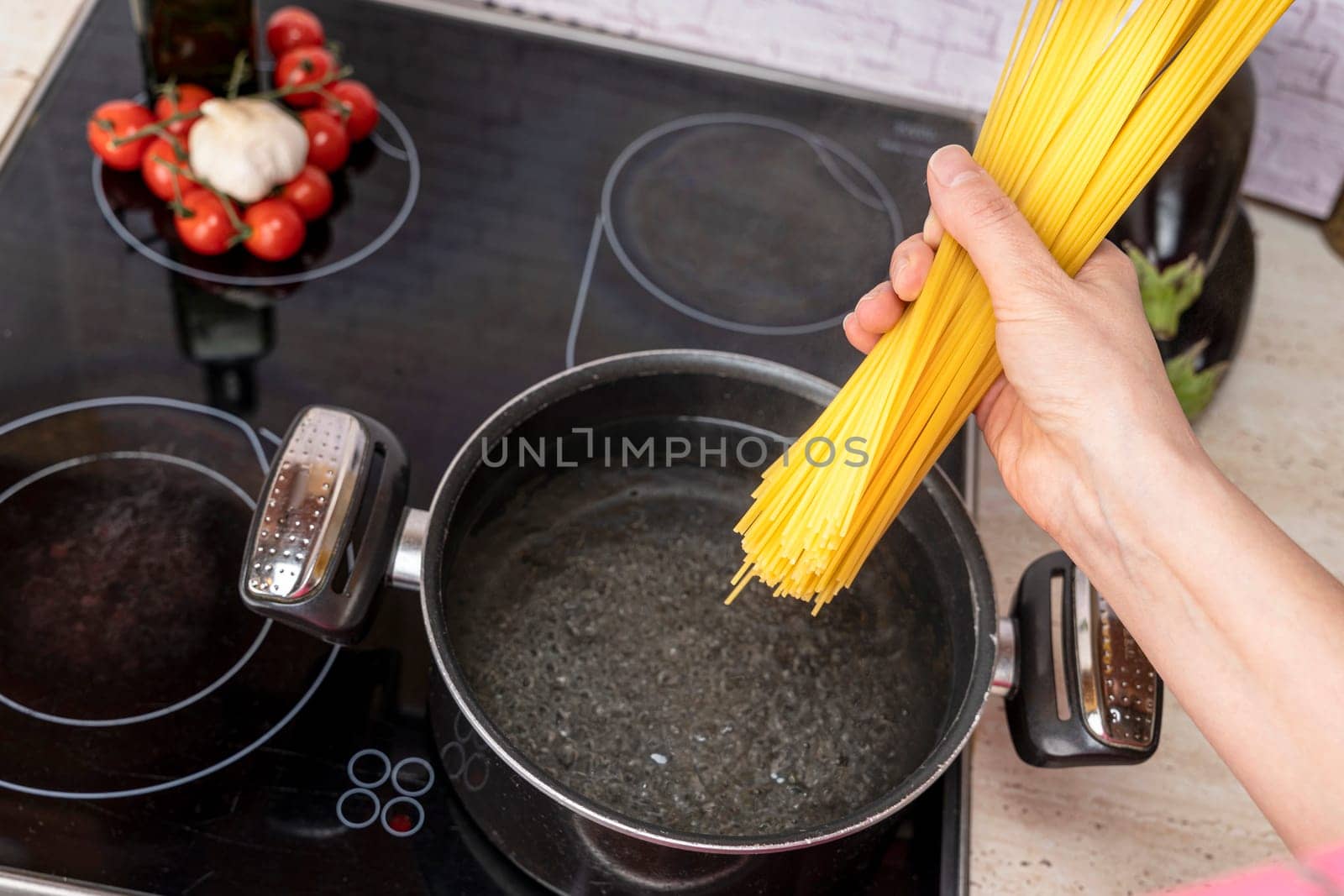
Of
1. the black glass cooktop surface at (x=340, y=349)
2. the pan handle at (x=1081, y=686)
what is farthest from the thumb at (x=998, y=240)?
the black glass cooktop surface at (x=340, y=349)

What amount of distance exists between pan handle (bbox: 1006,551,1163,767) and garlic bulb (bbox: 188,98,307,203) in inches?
27.2

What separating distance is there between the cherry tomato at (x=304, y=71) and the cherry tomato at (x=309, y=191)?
Answer: 86mm

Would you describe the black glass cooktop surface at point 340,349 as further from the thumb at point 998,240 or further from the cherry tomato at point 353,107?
the thumb at point 998,240

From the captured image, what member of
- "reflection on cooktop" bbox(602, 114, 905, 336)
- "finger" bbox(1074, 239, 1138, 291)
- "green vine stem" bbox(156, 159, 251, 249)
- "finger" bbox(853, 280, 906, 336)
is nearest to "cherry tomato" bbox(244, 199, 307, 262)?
"green vine stem" bbox(156, 159, 251, 249)

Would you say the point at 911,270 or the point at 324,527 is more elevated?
the point at 911,270

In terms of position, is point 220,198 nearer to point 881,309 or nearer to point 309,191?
point 309,191

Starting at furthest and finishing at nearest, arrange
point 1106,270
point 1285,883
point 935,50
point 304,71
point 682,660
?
point 935,50
point 304,71
point 682,660
point 1106,270
point 1285,883

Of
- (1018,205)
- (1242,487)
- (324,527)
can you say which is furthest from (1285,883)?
(1242,487)

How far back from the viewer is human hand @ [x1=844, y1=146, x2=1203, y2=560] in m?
0.60

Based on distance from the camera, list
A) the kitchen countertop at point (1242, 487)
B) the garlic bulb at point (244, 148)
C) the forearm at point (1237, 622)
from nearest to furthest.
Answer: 1. the forearm at point (1237, 622)
2. the kitchen countertop at point (1242, 487)
3. the garlic bulb at point (244, 148)

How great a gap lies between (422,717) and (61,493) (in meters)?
0.32

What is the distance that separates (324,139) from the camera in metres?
1.01

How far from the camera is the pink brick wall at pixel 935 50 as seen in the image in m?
1.12

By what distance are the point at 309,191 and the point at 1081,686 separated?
2.40 ft
